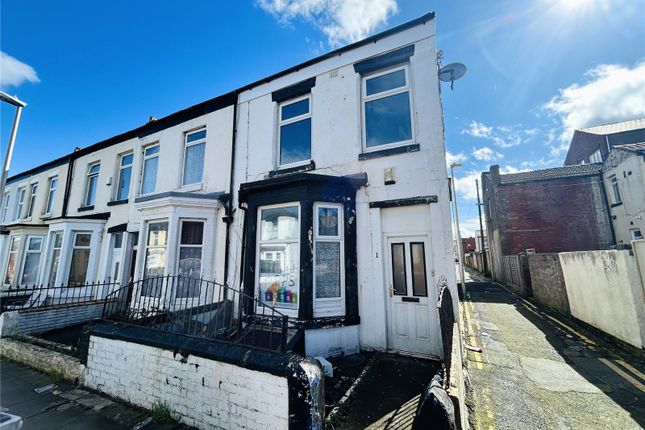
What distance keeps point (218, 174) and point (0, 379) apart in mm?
6610

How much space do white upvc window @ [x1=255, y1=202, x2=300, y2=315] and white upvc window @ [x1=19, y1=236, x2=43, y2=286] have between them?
13.2 meters

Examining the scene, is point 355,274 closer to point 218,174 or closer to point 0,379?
point 218,174

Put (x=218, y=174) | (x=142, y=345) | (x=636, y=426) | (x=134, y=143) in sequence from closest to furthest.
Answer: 1. (x=636, y=426)
2. (x=142, y=345)
3. (x=218, y=174)
4. (x=134, y=143)

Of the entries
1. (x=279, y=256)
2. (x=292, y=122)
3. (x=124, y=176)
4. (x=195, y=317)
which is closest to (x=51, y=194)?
(x=124, y=176)

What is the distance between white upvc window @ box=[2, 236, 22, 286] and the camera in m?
13.2

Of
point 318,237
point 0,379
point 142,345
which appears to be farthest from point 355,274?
point 0,379

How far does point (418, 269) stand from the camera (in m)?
5.98

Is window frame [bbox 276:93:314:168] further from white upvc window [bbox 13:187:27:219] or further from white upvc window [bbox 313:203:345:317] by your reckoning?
white upvc window [bbox 13:187:27:219]

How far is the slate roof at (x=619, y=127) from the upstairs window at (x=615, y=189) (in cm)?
1229

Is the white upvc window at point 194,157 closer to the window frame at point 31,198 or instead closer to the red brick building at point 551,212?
the window frame at point 31,198

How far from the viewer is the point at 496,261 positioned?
23.7m

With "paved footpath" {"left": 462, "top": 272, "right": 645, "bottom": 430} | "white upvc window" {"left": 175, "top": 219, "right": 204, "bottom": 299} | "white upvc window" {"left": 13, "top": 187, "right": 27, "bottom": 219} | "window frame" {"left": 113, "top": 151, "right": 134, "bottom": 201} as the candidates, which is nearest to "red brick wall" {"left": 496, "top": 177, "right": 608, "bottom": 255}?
"paved footpath" {"left": 462, "top": 272, "right": 645, "bottom": 430}

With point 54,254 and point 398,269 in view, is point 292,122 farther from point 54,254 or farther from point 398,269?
point 54,254

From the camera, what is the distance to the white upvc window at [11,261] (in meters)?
13.2
